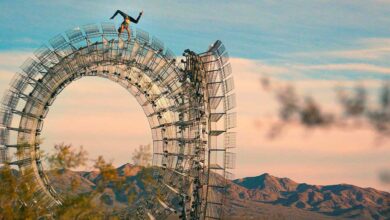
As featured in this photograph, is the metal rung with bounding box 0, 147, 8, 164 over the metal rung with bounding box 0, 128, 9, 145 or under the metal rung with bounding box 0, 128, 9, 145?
under

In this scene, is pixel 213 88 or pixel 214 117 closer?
pixel 213 88

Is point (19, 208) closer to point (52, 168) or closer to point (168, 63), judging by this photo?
point (52, 168)

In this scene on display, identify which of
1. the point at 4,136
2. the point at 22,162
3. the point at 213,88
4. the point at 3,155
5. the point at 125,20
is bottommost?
the point at 22,162

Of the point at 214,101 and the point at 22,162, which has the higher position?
the point at 214,101

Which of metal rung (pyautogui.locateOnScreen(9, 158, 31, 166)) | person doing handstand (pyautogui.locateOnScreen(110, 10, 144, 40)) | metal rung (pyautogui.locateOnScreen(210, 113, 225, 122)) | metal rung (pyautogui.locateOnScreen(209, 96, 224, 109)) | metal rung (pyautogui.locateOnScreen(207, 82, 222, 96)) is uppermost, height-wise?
person doing handstand (pyautogui.locateOnScreen(110, 10, 144, 40))

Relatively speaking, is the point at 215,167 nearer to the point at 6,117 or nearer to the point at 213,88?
the point at 213,88

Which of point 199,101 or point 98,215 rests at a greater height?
point 199,101

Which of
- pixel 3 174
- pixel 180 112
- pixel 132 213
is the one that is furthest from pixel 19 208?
pixel 180 112

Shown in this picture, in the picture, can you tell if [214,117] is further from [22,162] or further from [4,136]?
[4,136]

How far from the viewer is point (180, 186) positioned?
71.9 metres

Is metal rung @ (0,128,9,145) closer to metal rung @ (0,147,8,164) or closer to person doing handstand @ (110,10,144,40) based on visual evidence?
metal rung @ (0,147,8,164)

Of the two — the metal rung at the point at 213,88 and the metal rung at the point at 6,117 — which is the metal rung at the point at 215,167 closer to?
the metal rung at the point at 213,88

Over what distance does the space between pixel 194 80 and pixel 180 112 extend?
3.51 metres

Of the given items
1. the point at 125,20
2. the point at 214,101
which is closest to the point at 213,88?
the point at 214,101
